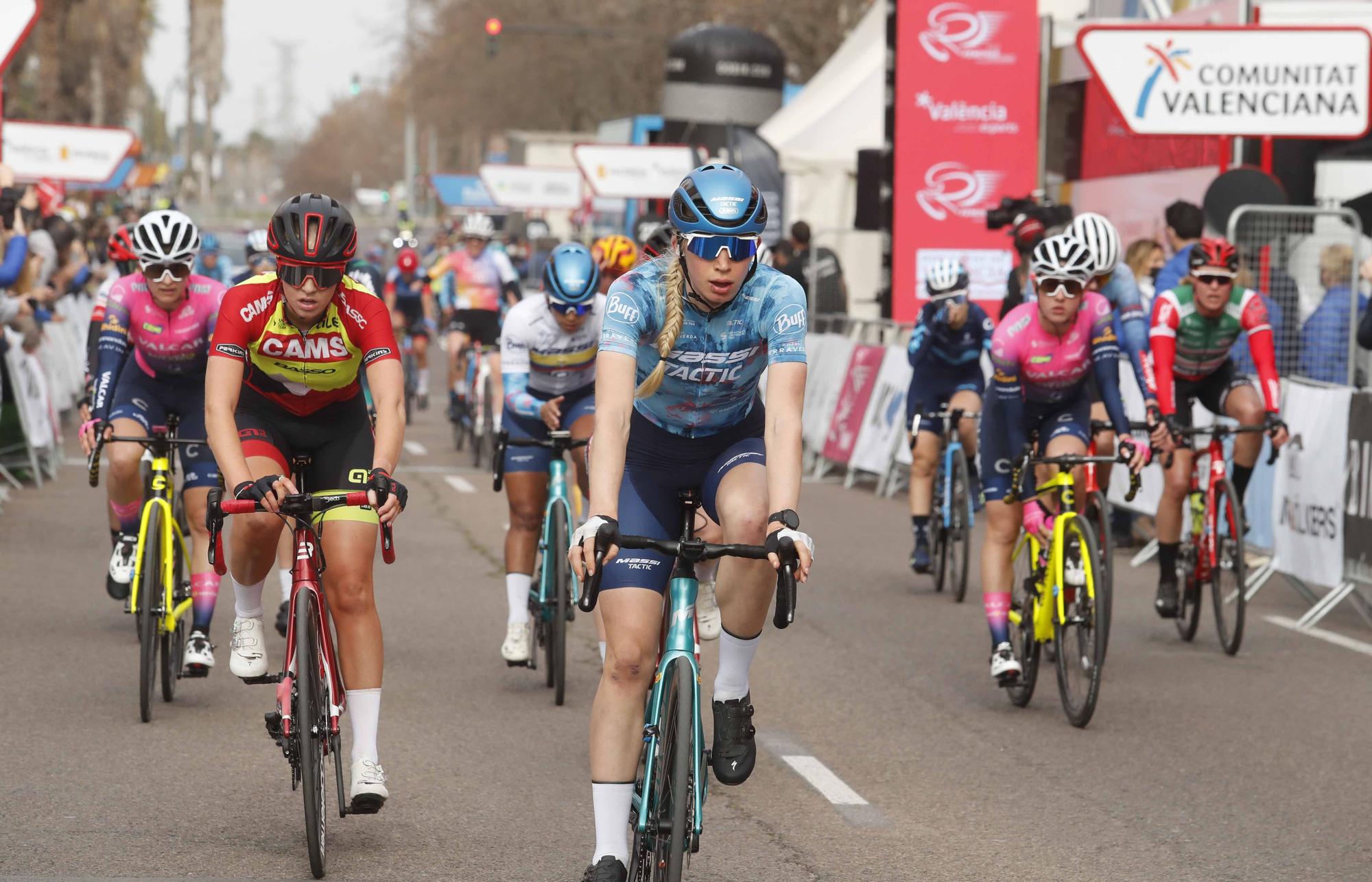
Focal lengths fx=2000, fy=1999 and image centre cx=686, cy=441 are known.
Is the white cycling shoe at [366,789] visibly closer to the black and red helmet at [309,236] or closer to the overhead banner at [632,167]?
the black and red helmet at [309,236]

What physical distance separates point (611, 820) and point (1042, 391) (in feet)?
14.3

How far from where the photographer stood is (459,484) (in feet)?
58.4

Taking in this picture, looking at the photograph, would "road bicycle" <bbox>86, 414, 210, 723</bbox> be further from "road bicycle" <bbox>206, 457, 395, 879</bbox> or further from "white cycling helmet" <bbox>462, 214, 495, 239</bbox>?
"white cycling helmet" <bbox>462, 214, 495, 239</bbox>

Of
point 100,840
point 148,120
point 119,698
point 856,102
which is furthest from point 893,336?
point 148,120

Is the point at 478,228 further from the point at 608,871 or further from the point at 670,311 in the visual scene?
the point at 608,871

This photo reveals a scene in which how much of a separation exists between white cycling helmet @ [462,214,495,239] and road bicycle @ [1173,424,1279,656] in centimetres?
1157

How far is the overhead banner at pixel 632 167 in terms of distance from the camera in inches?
1209

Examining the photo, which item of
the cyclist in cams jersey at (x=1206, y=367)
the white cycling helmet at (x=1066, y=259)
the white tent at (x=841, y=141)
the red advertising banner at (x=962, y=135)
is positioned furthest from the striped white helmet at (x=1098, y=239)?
the white tent at (x=841, y=141)

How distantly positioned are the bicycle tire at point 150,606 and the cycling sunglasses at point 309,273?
7.51ft

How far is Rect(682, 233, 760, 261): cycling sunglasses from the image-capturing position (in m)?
5.12

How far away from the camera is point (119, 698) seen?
848 cm

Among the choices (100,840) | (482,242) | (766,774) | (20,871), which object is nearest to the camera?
(20,871)

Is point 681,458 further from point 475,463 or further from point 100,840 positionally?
point 475,463

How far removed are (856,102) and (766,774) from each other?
71.6 ft
